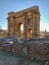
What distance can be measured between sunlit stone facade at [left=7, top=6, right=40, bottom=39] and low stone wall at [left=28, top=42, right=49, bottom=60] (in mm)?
11089

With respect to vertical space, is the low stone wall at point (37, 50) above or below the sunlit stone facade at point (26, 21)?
below

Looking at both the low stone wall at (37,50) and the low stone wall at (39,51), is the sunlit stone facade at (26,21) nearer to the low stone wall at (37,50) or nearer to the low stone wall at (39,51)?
the low stone wall at (37,50)

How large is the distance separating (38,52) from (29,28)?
14.7 m

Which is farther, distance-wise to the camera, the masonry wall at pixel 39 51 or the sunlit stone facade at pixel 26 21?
the sunlit stone facade at pixel 26 21

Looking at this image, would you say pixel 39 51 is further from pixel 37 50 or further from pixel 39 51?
pixel 37 50

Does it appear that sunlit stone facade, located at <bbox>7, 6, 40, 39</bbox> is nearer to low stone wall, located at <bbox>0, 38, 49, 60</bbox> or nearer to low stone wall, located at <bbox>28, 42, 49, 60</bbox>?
low stone wall, located at <bbox>0, 38, 49, 60</bbox>

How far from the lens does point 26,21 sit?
2352 centimetres

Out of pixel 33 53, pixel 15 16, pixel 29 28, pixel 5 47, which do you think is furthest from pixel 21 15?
pixel 33 53

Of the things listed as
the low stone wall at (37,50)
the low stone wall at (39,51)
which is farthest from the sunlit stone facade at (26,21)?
the low stone wall at (39,51)

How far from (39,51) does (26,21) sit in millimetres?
15846

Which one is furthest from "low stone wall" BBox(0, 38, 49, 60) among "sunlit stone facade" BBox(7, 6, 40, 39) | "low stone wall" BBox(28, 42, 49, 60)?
"sunlit stone facade" BBox(7, 6, 40, 39)

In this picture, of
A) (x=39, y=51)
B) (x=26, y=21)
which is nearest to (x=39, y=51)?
(x=39, y=51)

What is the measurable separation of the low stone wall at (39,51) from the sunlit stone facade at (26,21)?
11089 millimetres

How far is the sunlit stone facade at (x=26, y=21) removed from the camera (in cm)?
2155
